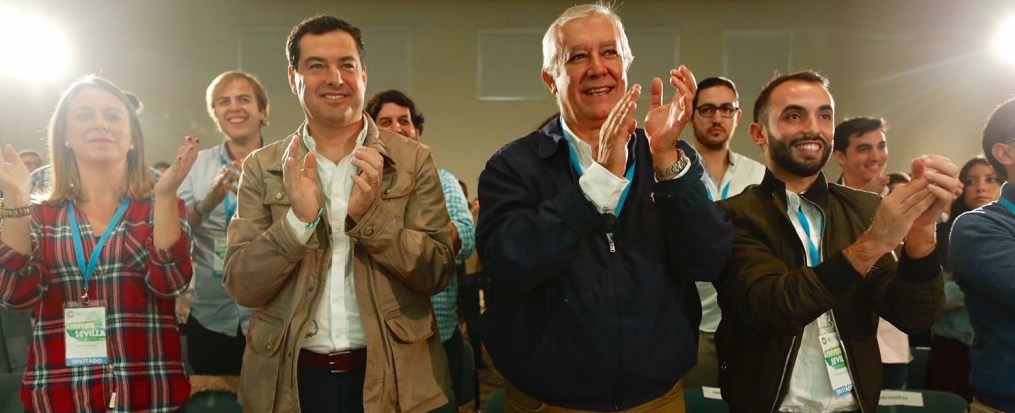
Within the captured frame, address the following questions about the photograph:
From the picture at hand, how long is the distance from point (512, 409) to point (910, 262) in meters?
0.96

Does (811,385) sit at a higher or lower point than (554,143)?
lower

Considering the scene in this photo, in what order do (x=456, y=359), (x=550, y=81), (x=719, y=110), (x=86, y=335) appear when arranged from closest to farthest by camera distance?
(x=550, y=81)
(x=86, y=335)
(x=456, y=359)
(x=719, y=110)

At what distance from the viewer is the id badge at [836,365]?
1.53 m

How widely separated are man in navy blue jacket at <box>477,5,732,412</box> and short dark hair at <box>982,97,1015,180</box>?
86cm

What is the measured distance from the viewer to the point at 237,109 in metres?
2.72

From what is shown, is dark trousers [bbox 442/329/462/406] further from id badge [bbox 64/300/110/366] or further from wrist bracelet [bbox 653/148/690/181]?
Result: wrist bracelet [bbox 653/148/690/181]

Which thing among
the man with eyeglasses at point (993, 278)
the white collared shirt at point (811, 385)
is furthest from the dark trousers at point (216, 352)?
the man with eyeglasses at point (993, 278)

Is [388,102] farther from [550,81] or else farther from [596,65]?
[596,65]

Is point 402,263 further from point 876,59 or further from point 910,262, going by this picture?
point 876,59

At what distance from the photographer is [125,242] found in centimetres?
182

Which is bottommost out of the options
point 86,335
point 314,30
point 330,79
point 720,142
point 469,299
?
point 469,299

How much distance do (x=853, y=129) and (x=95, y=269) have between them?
2.85 m

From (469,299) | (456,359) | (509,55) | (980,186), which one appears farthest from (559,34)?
(509,55)

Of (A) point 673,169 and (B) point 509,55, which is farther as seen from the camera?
(B) point 509,55
